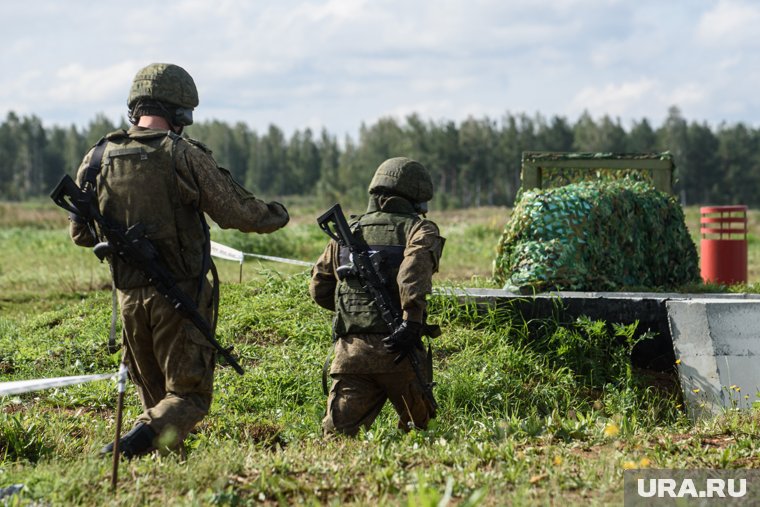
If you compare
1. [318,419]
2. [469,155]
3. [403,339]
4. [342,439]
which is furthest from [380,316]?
[469,155]

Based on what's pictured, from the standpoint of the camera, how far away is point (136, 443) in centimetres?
420

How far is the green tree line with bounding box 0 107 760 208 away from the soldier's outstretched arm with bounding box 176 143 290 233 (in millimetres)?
67882

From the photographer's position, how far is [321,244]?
1841cm

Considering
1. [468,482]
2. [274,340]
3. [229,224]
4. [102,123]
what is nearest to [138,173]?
[229,224]

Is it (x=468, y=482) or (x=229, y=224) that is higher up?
(x=229, y=224)

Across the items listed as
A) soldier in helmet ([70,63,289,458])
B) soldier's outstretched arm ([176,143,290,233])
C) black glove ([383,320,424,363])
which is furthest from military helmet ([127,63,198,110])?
black glove ([383,320,424,363])

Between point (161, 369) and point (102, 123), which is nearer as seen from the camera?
point (161, 369)

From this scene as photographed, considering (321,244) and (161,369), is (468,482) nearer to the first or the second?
(161,369)

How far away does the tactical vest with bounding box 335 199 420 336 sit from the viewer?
16.4ft

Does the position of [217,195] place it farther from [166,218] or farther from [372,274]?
[372,274]

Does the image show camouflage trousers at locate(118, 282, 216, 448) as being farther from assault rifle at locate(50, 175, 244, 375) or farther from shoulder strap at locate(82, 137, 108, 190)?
shoulder strap at locate(82, 137, 108, 190)

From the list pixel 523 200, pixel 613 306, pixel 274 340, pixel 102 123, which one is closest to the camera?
pixel 613 306

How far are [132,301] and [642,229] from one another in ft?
19.4

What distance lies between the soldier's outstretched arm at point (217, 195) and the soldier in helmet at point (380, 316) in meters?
0.70
